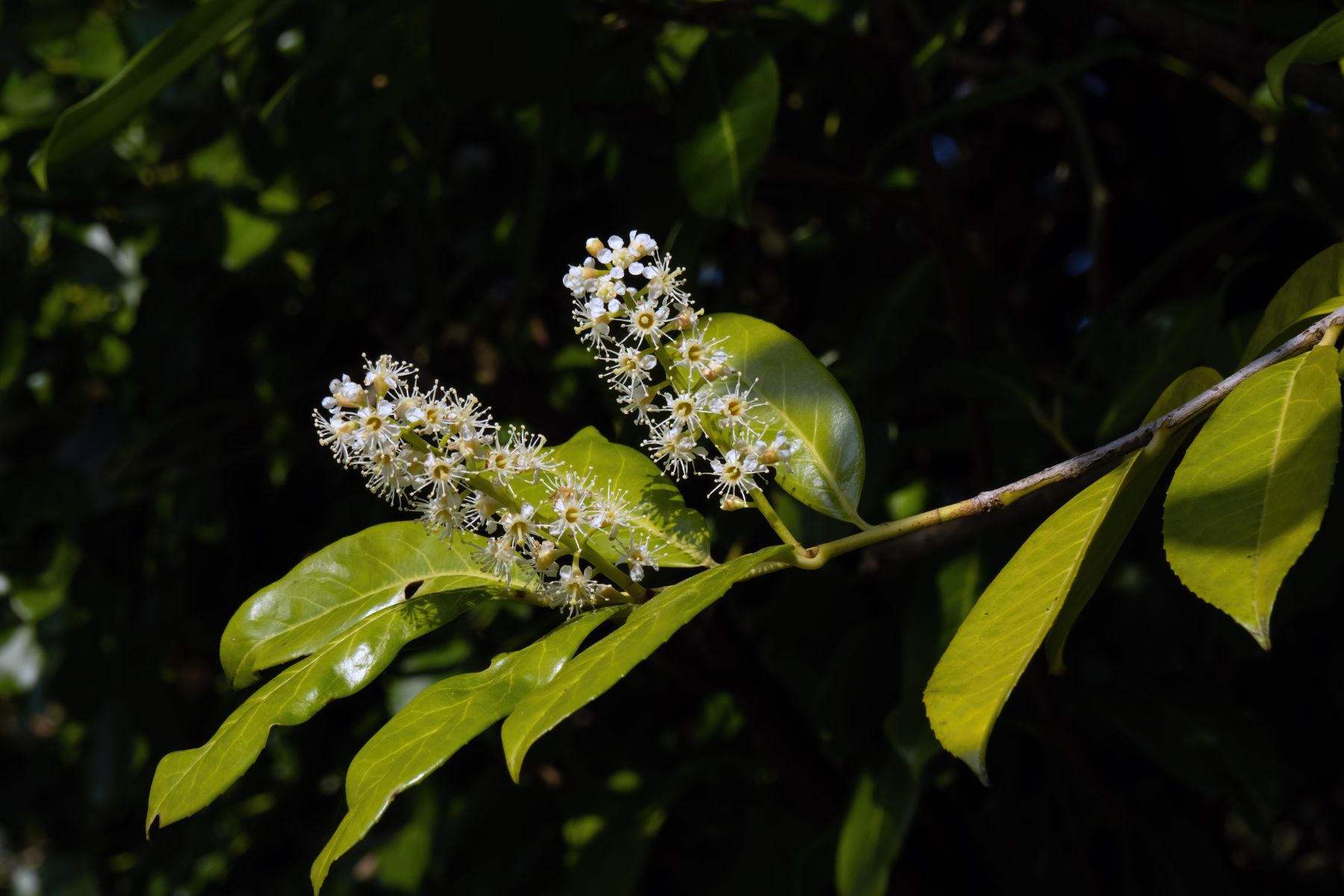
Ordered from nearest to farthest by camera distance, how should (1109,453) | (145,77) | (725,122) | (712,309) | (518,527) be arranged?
(1109,453) < (518,527) < (145,77) < (725,122) < (712,309)

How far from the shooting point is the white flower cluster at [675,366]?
0.90 metres

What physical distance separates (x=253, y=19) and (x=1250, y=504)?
1.12 m

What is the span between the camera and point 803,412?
946mm

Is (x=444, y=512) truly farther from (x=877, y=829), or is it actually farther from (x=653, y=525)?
(x=877, y=829)

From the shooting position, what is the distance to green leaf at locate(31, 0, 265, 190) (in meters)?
1.08

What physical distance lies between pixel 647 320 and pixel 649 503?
14 centimetres

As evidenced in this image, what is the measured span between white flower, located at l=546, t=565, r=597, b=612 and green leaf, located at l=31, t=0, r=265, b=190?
0.63m

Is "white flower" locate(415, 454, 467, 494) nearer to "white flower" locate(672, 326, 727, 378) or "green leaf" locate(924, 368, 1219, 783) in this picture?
"white flower" locate(672, 326, 727, 378)

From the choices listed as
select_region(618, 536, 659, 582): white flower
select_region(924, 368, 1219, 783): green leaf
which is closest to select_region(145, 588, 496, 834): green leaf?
select_region(618, 536, 659, 582): white flower

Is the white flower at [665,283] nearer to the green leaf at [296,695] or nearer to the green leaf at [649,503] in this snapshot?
the green leaf at [649,503]

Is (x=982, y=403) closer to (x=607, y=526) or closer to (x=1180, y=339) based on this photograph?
(x=1180, y=339)

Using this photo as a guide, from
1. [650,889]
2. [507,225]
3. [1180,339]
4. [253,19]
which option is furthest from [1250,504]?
[650,889]

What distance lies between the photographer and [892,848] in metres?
1.42

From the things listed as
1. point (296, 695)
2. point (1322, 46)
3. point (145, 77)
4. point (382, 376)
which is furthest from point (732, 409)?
point (145, 77)
